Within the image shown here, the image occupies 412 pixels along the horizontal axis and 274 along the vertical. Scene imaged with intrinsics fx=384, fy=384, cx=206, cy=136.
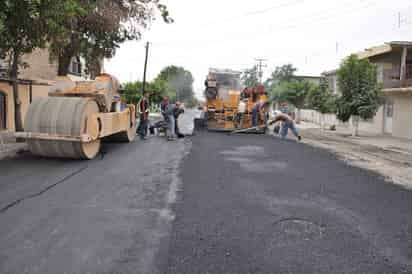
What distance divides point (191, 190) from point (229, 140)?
Result: 683 centimetres

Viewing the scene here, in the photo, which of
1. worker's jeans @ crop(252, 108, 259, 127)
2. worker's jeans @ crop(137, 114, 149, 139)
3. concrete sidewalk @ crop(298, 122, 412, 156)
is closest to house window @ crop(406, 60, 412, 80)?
concrete sidewalk @ crop(298, 122, 412, 156)

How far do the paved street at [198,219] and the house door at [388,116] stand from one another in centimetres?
1553

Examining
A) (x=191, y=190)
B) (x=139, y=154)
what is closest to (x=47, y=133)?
(x=139, y=154)

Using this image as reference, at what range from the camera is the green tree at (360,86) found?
18.2 metres

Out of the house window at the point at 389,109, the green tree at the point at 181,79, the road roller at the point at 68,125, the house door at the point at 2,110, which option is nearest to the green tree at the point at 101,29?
the house door at the point at 2,110

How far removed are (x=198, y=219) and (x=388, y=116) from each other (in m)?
Result: 20.7

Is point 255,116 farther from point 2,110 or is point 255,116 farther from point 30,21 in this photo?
point 2,110

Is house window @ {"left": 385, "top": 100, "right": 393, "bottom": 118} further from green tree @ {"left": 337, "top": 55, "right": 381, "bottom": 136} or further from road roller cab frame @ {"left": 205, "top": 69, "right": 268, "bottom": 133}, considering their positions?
road roller cab frame @ {"left": 205, "top": 69, "right": 268, "bottom": 133}

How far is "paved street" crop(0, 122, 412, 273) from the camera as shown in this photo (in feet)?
10.9

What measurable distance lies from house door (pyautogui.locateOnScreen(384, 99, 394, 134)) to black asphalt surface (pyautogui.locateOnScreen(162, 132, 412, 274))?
51.4 feet

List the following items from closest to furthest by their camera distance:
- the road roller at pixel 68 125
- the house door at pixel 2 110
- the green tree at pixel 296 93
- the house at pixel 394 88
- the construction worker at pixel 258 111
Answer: the road roller at pixel 68 125, the house door at pixel 2 110, the construction worker at pixel 258 111, the house at pixel 394 88, the green tree at pixel 296 93

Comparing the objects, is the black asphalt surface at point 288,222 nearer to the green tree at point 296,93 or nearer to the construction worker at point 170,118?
the construction worker at point 170,118

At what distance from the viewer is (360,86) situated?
722 inches

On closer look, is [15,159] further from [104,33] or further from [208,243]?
[104,33]
